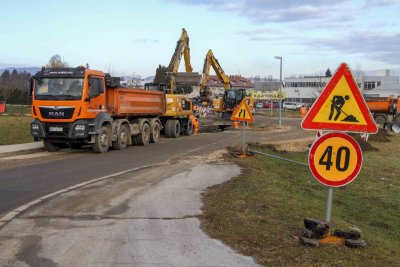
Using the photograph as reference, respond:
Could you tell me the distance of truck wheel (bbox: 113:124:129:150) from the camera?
67.9 feet

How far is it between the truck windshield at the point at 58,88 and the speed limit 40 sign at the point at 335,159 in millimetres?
13293

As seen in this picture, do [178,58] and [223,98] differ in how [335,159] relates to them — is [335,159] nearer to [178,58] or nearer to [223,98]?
[178,58]

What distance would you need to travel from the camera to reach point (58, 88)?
18.5 m

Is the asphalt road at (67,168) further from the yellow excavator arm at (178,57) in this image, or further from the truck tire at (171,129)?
the yellow excavator arm at (178,57)

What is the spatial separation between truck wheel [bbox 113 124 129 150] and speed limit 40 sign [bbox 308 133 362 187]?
1505 centimetres

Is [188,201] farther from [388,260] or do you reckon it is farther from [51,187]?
[388,260]

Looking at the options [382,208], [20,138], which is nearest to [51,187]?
[382,208]

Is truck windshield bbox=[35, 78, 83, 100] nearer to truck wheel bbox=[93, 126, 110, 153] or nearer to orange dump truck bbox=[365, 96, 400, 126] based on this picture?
truck wheel bbox=[93, 126, 110, 153]

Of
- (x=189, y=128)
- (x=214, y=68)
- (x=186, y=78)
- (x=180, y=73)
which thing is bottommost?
(x=189, y=128)

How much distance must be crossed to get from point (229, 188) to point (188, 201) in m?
1.77

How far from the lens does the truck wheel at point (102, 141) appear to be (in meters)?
19.0

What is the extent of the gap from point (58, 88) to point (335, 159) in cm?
1415

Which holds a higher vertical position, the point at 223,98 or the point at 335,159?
the point at 223,98

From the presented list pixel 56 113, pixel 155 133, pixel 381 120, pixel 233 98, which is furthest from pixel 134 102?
pixel 381 120
